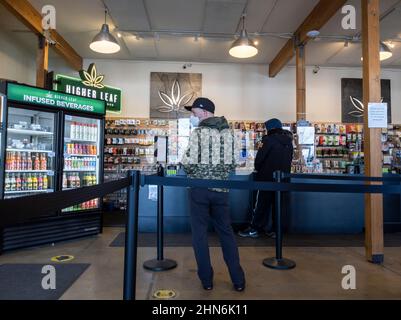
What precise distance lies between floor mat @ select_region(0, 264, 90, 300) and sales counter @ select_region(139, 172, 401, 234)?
1.72 meters

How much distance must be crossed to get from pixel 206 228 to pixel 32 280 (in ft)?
5.59

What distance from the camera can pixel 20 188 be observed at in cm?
404

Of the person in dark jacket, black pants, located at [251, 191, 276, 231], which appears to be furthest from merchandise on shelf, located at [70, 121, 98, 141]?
black pants, located at [251, 191, 276, 231]

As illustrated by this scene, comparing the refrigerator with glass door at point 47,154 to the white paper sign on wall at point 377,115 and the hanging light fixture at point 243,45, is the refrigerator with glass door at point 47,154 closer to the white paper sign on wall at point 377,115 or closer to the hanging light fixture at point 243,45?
the hanging light fixture at point 243,45

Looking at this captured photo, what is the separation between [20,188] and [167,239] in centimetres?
206

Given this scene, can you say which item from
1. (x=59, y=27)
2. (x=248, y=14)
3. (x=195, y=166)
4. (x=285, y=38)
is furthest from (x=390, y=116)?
(x=59, y=27)

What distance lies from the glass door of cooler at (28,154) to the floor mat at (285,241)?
4.41 ft

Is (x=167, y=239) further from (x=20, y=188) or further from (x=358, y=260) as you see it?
(x=358, y=260)

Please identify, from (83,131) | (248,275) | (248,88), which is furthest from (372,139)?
(248,88)

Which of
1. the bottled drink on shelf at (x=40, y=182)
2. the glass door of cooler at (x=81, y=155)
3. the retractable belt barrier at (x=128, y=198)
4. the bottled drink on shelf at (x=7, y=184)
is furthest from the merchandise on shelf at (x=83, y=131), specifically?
the retractable belt barrier at (x=128, y=198)

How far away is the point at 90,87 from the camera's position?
657cm

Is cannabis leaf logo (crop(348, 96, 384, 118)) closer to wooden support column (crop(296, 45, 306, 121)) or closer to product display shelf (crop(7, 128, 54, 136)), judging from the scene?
wooden support column (crop(296, 45, 306, 121))

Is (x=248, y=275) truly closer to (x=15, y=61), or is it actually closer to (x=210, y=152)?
(x=210, y=152)

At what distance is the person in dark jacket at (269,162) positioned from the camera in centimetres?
443
